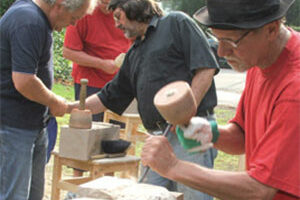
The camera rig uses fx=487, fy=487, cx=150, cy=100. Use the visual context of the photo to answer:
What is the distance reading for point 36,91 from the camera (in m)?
3.23

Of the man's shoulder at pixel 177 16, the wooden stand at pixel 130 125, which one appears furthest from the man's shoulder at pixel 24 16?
the wooden stand at pixel 130 125

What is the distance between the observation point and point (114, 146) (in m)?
3.81

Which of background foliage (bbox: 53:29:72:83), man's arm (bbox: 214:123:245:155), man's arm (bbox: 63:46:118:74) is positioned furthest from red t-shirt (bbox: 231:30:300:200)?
background foliage (bbox: 53:29:72:83)

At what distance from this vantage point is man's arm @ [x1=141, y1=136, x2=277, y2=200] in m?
1.88

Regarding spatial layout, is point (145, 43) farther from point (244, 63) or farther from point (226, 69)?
point (226, 69)

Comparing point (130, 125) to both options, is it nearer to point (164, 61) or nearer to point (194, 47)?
point (164, 61)

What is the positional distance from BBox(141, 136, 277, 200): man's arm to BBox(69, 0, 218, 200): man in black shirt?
1.23m

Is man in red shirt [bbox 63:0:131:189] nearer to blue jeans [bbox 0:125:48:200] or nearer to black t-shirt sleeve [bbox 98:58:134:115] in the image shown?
black t-shirt sleeve [bbox 98:58:134:115]

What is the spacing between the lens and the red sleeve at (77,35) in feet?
15.2

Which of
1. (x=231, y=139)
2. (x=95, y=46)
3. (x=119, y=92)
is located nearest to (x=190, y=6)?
(x=95, y=46)

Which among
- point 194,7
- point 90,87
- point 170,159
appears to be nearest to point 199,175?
point 170,159

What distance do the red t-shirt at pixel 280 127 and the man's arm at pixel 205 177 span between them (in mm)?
46

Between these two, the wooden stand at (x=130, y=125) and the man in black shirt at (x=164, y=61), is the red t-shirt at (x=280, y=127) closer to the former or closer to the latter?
the man in black shirt at (x=164, y=61)

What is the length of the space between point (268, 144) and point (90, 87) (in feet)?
10.1
